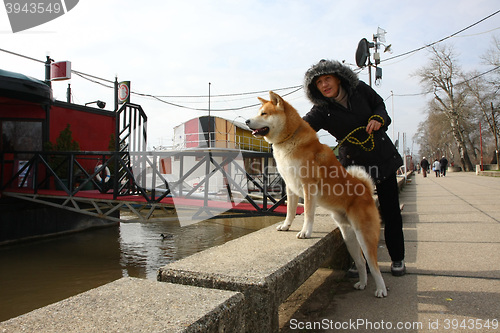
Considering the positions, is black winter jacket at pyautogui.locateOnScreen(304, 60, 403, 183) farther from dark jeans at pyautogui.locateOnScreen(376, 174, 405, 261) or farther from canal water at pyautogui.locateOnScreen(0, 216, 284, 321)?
canal water at pyautogui.locateOnScreen(0, 216, 284, 321)

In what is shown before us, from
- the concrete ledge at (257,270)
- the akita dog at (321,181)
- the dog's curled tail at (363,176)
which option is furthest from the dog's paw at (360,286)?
the dog's curled tail at (363,176)

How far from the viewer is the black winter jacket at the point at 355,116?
2.89m

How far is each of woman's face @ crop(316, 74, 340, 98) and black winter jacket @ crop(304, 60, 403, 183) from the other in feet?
0.15

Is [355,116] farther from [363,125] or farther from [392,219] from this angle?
[392,219]

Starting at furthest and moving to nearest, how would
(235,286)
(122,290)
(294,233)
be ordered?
1. (294,233)
2. (235,286)
3. (122,290)

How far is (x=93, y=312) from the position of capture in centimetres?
120

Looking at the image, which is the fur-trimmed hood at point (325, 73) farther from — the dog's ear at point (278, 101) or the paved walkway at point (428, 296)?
the paved walkway at point (428, 296)

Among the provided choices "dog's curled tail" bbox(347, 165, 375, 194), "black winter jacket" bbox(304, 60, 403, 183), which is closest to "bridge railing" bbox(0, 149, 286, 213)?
"black winter jacket" bbox(304, 60, 403, 183)

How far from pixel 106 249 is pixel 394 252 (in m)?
7.05

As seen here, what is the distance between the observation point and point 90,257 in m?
7.24

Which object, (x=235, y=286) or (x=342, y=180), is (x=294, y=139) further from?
(x=235, y=286)

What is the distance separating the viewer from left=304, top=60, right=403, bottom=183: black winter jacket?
2895mm

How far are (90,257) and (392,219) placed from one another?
6.65 metres

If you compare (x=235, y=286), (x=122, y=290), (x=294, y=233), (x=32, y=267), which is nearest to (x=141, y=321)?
(x=122, y=290)
